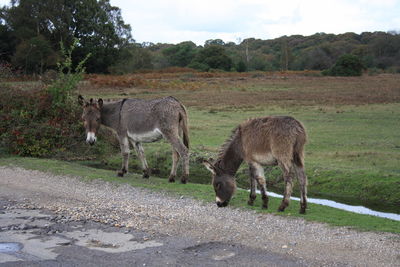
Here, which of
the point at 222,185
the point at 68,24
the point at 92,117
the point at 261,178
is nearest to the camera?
the point at 261,178

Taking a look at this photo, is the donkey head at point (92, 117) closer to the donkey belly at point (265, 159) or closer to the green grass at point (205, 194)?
the green grass at point (205, 194)

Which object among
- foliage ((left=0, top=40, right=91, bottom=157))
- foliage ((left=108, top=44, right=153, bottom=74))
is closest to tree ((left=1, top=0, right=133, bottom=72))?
foliage ((left=108, top=44, right=153, bottom=74))

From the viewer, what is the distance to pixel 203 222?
9.80 meters

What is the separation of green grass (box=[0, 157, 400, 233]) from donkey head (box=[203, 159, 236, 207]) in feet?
1.01

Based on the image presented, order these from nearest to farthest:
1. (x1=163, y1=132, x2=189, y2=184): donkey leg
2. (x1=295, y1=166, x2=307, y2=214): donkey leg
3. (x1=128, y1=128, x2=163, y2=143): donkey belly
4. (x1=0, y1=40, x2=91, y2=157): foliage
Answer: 1. (x1=295, y1=166, x2=307, y2=214): donkey leg
2. (x1=163, y1=132, x2=189, y2=184): donkey leg
3. (x1=128, y1=128, x2=163, y2=143): donkey belly
4. (x1=0, y1=40, x2=91, y2=157): foliage

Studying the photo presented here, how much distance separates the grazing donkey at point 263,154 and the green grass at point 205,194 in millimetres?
375

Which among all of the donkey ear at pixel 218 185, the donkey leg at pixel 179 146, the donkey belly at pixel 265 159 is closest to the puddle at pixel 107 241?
the donkey ear at pixel 218 185

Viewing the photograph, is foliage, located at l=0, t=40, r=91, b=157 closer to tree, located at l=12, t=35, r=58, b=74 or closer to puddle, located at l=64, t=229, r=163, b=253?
puddle, located at l=64, t=229, r=163, b=253

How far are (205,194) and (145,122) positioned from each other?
2980mm

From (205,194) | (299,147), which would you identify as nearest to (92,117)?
(205,194)

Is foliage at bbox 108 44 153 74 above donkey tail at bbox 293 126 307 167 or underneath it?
above

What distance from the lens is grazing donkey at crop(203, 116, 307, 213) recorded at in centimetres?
983

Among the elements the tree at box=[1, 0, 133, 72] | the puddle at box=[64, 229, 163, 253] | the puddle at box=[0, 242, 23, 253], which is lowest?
the puddle at box=[0, 242, 23, 253]

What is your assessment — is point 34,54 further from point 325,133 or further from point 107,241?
point 107,241
